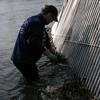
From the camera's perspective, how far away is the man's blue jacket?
7223 mm

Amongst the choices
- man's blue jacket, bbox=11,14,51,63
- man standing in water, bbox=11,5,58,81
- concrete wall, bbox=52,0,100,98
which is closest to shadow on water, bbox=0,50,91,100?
concrete wall, bbox=52,0,100,98

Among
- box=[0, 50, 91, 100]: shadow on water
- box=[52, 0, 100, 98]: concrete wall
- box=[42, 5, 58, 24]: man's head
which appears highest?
box=[42, 5, 58, 24]: man's head

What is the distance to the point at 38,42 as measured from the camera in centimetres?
729

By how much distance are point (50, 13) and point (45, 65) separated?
350cm

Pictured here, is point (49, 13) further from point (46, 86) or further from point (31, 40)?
point (46, 86)

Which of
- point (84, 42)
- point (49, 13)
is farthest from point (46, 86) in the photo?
point (49, 13)

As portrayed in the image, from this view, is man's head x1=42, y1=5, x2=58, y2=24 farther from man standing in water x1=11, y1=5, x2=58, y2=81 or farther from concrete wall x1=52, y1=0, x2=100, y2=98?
concrete wall x1=52, y1=0, x2=100, y2=98

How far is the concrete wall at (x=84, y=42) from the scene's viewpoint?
711cm

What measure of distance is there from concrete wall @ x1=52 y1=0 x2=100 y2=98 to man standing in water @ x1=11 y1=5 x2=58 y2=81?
107 centimetres

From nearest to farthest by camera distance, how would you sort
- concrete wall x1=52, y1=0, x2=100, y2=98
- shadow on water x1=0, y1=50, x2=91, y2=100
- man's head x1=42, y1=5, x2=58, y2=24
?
1. concrete wall x1=52, y1=0, x2=100, y2=98
2. man's head x1=42, y1=5, x2=58, y2=24
3. shadow on water x1=0, y1=50, x2=91, y2=100

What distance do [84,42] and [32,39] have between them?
165cm

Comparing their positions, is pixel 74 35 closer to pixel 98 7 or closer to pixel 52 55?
pixel 52 55

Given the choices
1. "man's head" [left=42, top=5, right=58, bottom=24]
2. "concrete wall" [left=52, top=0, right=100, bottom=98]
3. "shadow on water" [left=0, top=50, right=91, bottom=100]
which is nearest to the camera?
"concrete wall" [left=52, top=0, right=100, bottom=98]

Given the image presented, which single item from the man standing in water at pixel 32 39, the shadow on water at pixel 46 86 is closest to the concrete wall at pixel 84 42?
the shadow on water at pixel 46 86
